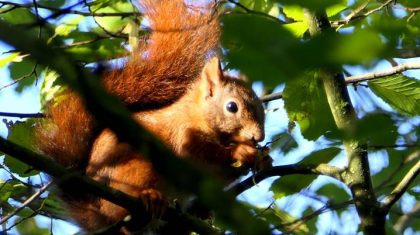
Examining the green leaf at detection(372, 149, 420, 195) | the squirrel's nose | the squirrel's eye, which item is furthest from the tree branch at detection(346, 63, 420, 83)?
the squirrel's eye

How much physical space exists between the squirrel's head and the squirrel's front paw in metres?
0.10

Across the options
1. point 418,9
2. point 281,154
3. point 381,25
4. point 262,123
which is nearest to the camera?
point 381,25

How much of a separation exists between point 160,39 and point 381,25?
8.05 feet

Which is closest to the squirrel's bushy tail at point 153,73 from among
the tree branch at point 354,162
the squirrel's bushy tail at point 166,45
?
the squirrel's bushy tail at point 166,45

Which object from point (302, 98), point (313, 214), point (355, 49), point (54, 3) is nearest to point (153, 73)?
point (302, 98)

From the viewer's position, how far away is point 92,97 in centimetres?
61

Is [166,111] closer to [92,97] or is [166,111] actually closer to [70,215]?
[70,215]

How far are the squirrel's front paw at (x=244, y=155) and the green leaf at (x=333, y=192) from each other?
1.61 ft

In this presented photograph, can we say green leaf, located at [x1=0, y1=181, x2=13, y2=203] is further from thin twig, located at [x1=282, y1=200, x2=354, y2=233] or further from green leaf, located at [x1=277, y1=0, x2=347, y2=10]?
green leaf, located at [x1=277, y1=0, x2=347, y2=10]

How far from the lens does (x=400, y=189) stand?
1.90 metres

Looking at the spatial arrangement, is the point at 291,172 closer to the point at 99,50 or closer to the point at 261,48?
the point at 99,50

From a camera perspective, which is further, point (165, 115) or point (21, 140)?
point (165, 115)

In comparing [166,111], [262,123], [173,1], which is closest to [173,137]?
[166,111]

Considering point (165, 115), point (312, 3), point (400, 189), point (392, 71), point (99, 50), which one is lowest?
point (312, 3)
